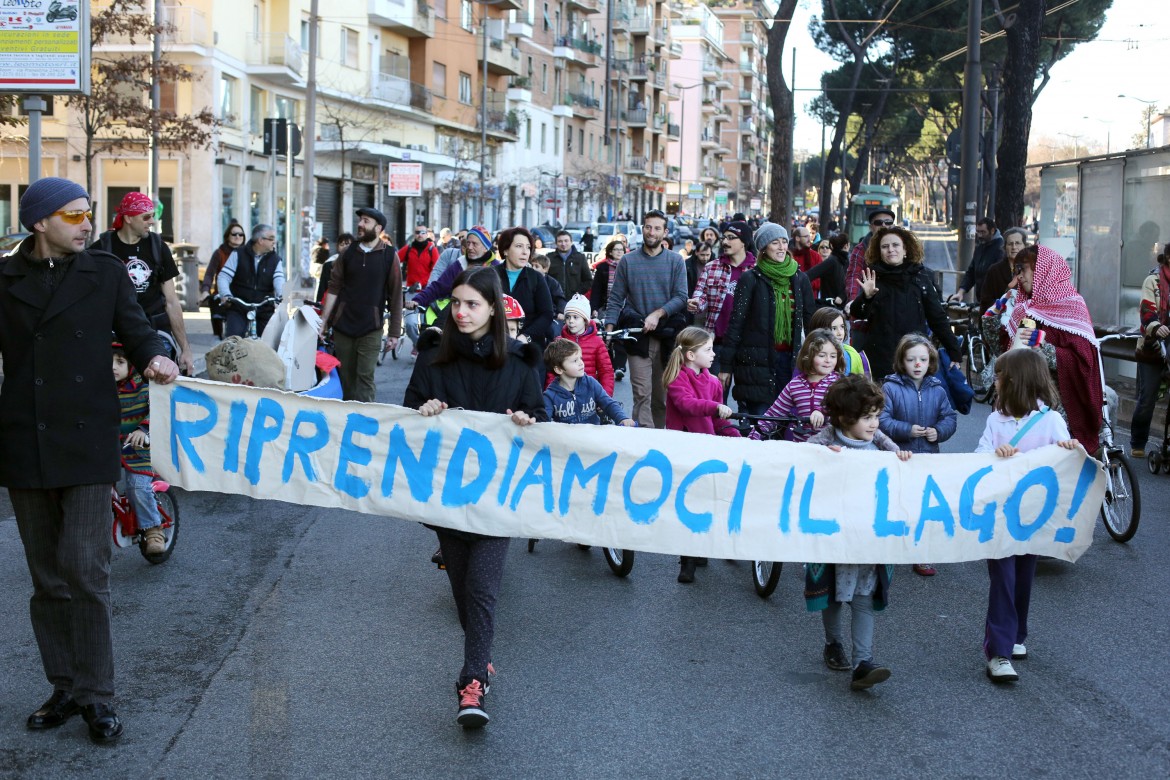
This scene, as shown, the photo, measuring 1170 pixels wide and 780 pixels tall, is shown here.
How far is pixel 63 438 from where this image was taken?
16.4 feet

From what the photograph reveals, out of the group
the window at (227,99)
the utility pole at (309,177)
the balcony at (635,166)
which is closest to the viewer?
the utility pole at (309,177)

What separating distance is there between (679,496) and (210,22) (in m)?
39.0

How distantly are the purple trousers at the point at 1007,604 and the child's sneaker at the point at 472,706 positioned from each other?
7.03 feet

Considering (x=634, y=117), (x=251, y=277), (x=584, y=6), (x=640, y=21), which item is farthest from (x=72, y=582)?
(x=640, y=21)

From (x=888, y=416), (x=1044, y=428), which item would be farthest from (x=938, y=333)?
(x=1044, y=428)

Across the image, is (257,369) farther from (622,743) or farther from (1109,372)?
(1109,372)

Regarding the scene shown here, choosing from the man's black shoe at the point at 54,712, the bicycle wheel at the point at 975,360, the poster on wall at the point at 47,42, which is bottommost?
the man's black shoe at the point at 54,712

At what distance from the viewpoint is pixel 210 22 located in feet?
137

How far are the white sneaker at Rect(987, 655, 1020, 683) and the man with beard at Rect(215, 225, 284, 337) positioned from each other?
1056 cm

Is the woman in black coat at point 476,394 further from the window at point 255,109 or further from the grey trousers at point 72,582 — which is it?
the window at point 255,109

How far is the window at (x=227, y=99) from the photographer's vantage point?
4259 centimetres

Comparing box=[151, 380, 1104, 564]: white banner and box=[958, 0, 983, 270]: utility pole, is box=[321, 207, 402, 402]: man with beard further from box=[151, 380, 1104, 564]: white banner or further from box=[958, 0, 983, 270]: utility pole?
box=[958, 0, 983, 270]: utility pole

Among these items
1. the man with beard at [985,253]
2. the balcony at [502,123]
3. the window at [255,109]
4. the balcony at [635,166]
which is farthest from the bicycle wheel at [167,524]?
the balcony at [635,166]

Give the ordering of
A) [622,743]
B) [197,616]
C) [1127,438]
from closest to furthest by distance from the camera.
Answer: [622,743] < [197,616] < [1127,438]
